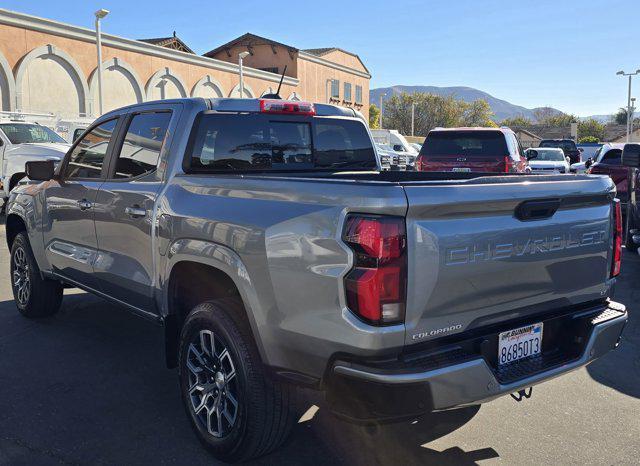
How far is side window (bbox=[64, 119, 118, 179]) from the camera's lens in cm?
454

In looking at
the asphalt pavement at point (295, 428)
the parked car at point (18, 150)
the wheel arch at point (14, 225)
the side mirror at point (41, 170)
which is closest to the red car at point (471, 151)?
the asphalt pavement at point (295, 428)

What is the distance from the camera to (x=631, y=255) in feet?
30.0

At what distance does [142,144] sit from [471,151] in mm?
7873

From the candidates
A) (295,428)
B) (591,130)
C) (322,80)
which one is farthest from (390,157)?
(591,130)

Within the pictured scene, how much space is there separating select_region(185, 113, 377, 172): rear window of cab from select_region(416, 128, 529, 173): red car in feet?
19.9

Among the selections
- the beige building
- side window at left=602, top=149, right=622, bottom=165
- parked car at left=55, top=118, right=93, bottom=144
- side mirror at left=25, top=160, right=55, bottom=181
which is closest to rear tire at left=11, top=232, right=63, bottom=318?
side mirror at left=25, top=160, right=55, bottom=181

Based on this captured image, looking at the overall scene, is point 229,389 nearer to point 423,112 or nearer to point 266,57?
point 266,57

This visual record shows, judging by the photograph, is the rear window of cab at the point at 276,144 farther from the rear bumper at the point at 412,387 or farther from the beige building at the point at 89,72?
the beige building at the point at 89,72

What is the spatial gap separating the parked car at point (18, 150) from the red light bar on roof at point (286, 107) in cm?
922

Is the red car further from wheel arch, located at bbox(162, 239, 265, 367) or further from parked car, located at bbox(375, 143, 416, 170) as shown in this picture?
parked car, located at bbox(375, 143, 416, 170)

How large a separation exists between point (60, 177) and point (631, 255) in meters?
8.02

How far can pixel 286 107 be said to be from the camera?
4.32 meters

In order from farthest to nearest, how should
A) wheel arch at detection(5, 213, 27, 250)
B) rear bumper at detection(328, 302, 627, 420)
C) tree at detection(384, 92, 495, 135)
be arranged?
tree at detection(384, 92, 495, 135) < wheel arch at detection(5, 213, 27, 250) < rear bumper at detection(328, 302, 627, 420)

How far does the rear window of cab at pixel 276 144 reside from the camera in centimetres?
389
